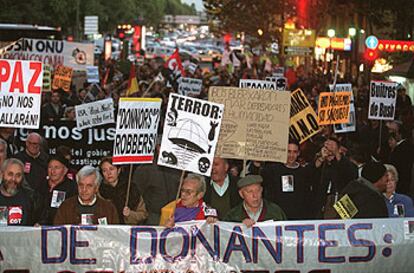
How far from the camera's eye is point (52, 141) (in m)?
14.3

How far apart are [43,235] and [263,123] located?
281 centimetres

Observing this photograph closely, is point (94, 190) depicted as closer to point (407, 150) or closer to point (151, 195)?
point (151, 195)

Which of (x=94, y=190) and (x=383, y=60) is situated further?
(x=383, y=60)

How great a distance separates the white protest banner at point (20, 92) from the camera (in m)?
10.4

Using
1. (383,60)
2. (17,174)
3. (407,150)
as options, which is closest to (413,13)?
(383,60)

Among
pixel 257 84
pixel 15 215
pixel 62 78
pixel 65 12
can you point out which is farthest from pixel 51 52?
pixel 65 12

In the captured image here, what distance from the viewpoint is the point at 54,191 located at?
31.2 ft

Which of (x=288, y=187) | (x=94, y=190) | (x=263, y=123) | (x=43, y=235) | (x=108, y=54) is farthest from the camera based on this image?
(x=108, y=54)

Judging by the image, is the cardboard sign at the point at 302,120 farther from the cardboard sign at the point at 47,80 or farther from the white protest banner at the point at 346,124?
the cardboard sign at the point at 47,80

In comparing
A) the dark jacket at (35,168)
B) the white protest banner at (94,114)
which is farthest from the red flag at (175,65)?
the dark jacket at (35,168)

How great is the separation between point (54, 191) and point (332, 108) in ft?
16.2

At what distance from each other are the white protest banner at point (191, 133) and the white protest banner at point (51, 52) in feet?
41.0

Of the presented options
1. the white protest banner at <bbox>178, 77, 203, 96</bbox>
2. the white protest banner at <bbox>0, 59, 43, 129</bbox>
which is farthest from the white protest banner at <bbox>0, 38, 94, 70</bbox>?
the white protest banner at <bbox>0, 59, 43, 129</bbox>

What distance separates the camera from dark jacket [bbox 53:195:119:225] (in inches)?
330
